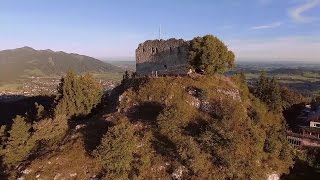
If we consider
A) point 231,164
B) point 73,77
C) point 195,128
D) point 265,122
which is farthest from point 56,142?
point 265,122

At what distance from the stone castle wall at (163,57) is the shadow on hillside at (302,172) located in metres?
28.9

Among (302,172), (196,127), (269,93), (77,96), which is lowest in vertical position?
(302,172)

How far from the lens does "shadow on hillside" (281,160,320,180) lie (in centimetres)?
→ 6375

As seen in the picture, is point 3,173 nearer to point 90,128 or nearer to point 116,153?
point 90,128

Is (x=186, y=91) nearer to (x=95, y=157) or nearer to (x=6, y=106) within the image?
(x=95, y=157)

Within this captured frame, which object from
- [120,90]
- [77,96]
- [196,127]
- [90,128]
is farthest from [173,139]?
[77,96]

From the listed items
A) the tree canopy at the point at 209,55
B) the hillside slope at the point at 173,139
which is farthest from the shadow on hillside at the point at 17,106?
the tree canopy at the point at 209,55

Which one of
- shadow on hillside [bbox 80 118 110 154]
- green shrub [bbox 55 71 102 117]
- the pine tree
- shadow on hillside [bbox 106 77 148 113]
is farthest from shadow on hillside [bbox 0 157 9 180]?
the pine tree

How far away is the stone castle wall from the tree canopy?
3.26m

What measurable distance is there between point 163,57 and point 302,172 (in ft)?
123

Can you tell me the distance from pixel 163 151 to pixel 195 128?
7554 millimetres

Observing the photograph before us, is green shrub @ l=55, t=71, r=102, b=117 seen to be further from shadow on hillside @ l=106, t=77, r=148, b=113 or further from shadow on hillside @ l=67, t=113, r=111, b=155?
shadow on hillside @ l=106, t=77, r=148, b=113

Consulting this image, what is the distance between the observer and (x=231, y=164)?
56.6 meters

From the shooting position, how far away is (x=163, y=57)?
8162 centimetres
